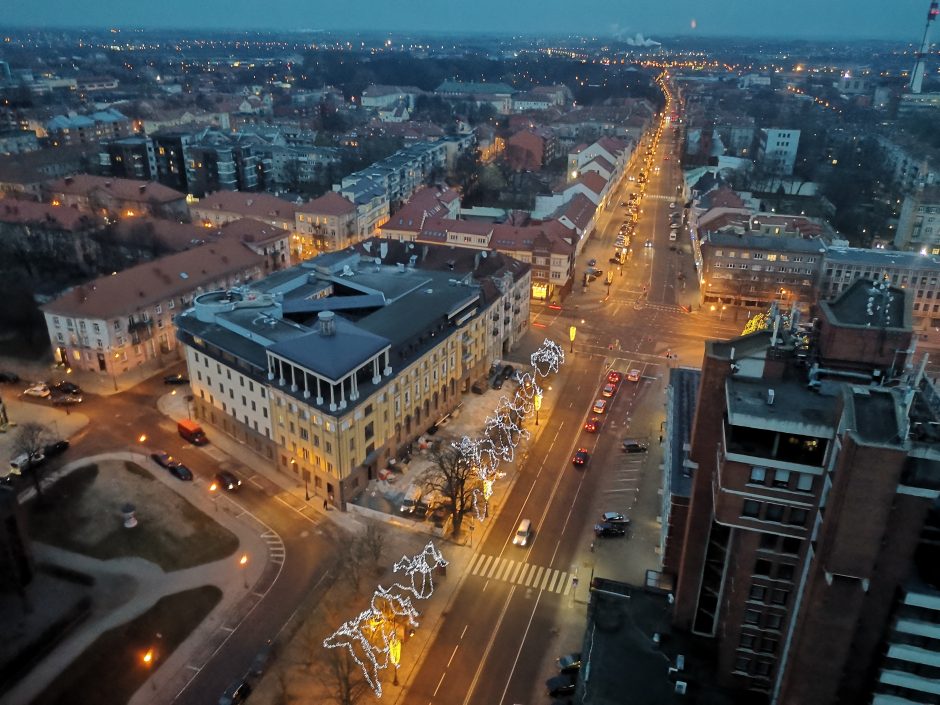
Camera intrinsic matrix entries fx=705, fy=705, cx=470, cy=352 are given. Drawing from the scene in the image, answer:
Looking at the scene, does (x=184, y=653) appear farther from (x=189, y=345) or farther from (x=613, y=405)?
(x=613, y=405)

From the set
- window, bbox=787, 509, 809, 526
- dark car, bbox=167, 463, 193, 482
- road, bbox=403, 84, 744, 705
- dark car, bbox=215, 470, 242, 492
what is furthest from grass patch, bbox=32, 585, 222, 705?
window, bbox=787, 509, 809, 526

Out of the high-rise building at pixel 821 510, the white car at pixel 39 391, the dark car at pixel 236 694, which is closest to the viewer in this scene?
the high-rise building at pixel 821 510

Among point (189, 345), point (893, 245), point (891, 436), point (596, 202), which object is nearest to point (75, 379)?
point (189, 345)

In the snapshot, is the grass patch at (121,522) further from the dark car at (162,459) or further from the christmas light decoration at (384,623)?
the christmas light decoration at (384,623)

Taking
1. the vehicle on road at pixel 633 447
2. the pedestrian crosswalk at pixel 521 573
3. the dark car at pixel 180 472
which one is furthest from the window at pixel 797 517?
the dark car at pixel 180 472

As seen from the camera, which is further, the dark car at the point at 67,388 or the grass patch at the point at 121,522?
the dark car at the point at 67,388

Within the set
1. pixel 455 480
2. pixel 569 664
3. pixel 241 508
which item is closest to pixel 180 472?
pixel 241 508

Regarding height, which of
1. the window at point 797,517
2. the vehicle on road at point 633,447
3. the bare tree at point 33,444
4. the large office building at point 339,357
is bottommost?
the vehicle on road at point 633,447

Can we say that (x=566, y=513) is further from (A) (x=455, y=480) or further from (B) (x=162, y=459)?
(B) (x=162, y=459)
